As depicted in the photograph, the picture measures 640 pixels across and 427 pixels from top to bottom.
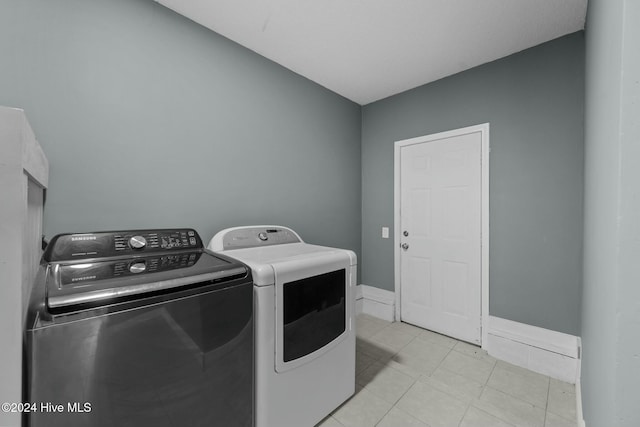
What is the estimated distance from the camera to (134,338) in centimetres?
86

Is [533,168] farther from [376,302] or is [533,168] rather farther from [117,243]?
[117,243]

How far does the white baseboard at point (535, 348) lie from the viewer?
191cm

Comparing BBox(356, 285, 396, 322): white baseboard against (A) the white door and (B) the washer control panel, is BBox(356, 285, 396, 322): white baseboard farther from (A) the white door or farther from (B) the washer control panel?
(B) the washer control panel

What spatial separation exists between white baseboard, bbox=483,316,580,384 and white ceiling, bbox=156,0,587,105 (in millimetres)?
2288

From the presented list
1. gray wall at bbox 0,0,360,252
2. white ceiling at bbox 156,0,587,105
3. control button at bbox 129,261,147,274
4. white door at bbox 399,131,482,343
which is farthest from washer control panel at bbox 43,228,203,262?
white door at bbox 399,131,482,343

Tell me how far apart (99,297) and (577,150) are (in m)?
2.92

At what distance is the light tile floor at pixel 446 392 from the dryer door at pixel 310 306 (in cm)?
52

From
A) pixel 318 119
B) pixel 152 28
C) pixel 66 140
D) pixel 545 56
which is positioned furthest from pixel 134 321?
pixel 545 56

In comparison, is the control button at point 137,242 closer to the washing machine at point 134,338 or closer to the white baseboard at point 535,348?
the washing machine at point 134,338

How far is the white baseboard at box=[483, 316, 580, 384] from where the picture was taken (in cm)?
191

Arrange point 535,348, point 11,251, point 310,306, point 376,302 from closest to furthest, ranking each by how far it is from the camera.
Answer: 1. point 11,251
2. point 310,306
3. point 535,348
4. point 376,302

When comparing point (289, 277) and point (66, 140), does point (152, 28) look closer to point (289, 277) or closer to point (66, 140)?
point (66, 140)

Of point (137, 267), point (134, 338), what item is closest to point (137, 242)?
point (137, 267)

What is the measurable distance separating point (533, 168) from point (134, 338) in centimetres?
278
